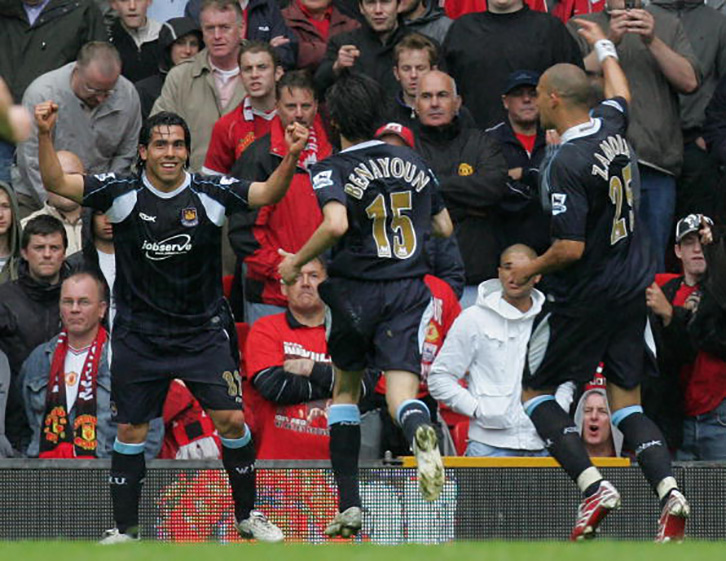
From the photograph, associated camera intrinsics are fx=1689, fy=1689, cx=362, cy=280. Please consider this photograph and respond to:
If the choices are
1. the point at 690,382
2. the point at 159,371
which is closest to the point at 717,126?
the point at 690,382

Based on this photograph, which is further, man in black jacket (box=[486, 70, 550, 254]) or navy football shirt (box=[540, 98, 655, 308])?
man in black jacket (box=[486, 70, 550, 254])

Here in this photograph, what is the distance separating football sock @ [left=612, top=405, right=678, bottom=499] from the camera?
9523mm

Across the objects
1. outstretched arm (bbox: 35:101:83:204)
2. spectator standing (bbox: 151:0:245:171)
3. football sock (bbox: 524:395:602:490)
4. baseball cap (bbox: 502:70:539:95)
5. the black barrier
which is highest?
spectator standing (bbox: 151:0:245:171)

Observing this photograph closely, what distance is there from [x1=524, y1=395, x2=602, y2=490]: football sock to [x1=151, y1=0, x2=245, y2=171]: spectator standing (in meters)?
5.07

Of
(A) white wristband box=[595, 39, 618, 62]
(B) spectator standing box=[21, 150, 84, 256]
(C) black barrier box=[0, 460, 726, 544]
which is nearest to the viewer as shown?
(A) white wristband box=[595, 39, 618, 62]

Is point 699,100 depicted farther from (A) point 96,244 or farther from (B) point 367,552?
(B) point 367,552

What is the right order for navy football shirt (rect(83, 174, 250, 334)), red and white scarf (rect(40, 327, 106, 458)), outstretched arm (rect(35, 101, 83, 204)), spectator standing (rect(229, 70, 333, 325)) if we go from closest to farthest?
outstretched arm (rect(35, 101, 83, 204)) < navy football shirt (rect(83, 174, 250, 334)) < red and white scarf (rect(40, 327, 106, 458)) < spectator standing (rect(229, 70, 333, 325))

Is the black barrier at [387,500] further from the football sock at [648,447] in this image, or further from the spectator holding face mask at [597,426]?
the spectator holding face mask at [597,426]

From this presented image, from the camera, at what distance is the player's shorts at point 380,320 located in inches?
384

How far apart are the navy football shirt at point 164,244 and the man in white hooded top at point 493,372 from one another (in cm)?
203

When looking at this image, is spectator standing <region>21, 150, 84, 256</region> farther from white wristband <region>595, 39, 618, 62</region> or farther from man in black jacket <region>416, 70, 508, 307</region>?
white wristband <region>595, 39, 618, 62</region>

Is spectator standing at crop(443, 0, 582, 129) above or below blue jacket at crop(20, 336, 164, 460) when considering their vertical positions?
above

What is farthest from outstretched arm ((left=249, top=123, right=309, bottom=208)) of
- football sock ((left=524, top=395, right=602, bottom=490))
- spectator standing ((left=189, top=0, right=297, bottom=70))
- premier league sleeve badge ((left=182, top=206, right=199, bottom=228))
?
spectator standing ((left=189, top=0, right=297, bottom=70))

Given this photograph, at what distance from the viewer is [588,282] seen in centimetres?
970
